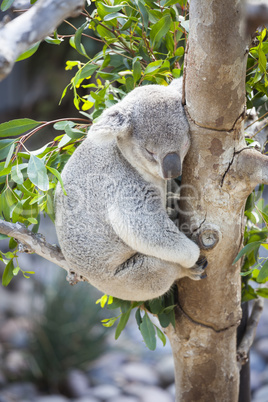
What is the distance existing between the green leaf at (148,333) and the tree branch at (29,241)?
32 centimetres

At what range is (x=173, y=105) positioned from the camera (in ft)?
4.20

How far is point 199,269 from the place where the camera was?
1357 millimetres

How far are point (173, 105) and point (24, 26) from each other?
30.9 inches

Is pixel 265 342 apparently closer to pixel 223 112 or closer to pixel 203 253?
pixel 203 253

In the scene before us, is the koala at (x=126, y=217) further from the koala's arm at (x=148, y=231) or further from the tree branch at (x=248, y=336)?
the tree branch at (x=248, y=336)

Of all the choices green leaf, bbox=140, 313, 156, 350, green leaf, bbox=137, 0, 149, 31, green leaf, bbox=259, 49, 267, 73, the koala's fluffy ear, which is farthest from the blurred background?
green leaf, bbox=137, 0, 149, 31

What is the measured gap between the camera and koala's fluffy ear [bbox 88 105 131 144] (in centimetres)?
125

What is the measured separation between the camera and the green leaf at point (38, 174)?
3.85 ft

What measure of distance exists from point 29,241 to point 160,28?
0.77 m

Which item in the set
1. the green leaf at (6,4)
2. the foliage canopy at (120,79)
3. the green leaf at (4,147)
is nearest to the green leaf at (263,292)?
the foliage canopy at (120,79)

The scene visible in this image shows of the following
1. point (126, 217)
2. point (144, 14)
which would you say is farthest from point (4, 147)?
point (144, 14)

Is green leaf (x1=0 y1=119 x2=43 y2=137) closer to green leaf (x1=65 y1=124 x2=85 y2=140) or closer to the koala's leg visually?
green leaf (x1=65 y1=124 x2=85 y2=140)

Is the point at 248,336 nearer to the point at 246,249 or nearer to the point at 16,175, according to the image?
the point at 246,249

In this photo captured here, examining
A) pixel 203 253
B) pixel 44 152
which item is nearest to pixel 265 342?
pixel 203 253
